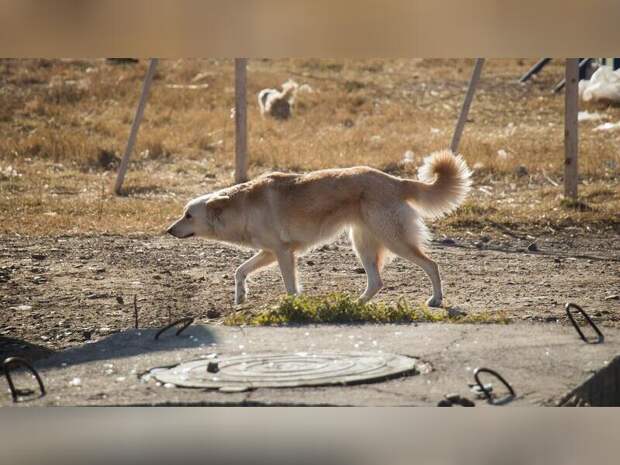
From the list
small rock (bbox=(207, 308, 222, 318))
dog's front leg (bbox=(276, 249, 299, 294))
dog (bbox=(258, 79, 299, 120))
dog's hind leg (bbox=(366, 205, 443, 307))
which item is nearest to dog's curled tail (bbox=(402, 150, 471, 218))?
dog's hind leg (bbox=(366, 205, 443, 307))

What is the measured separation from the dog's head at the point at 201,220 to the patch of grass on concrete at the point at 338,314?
5.61 ft

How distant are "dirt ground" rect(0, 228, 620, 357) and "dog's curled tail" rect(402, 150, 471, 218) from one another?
703 millimetres

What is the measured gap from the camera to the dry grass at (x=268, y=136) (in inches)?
507

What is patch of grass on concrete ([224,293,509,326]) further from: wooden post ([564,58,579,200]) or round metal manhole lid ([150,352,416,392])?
wooden post ([564,58,579,200])

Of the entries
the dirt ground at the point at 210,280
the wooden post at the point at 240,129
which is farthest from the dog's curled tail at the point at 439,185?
the wooden post at the point at 240,129

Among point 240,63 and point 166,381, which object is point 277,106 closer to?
point 240,63

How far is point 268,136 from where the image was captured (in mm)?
17922

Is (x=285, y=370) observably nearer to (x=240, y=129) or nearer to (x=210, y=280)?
(x=210, y=280)

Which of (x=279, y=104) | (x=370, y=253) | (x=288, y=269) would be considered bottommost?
(x=288, y=269)

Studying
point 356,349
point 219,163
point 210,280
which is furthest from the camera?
point 219,163

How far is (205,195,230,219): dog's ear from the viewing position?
8.95 meters

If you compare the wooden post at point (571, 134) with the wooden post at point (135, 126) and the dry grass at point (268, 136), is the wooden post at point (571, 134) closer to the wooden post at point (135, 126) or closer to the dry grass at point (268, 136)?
the dry grass at point (268, 136)

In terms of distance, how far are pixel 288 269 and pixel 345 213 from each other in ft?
2.03

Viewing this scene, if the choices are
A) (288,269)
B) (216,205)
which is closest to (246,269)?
(288,269)
